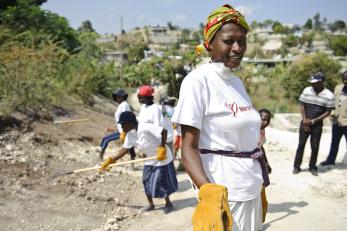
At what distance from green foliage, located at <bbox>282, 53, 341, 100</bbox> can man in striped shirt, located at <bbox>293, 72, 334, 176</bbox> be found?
1557cm

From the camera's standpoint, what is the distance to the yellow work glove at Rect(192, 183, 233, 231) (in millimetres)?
1486

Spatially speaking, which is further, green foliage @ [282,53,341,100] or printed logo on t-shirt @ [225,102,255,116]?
green foliage @ [282,53,341,100]

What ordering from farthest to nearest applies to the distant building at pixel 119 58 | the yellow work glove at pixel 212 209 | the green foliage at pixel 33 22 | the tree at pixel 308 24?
the tree at pixel 308 24 < the distant building at pixel 119 58 < the green foliage at pixel 33 22 < the yellow work glove at pixel 212 209

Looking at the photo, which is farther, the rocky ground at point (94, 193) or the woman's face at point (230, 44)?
the rocky ground at point (94, 193)

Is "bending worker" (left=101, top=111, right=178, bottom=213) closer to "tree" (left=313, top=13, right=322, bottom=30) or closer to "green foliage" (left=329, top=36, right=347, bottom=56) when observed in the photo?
"green foliage" (left=329, top=36, right=347, bottom=56)

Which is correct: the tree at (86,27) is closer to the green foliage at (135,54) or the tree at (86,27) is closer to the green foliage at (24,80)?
the green foliage at (135,54)

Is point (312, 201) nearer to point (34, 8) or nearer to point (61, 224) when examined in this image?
point (61, 224)

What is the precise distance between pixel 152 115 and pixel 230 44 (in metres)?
2.79

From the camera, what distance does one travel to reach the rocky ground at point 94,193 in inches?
160

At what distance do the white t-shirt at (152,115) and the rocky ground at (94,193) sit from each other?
1139 millimetres

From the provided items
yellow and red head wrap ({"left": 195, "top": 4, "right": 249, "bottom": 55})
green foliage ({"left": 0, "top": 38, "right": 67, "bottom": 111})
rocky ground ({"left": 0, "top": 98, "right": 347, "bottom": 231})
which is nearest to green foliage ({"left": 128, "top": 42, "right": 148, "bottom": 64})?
green foliage ({"left": 0, "top": 38, "right": 67, "bottom": 111})

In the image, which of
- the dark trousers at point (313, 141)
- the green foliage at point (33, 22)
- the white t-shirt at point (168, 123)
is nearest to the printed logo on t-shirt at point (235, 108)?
the white t-shirt at point (168, 123)

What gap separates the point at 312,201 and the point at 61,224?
→ 10.1 feet

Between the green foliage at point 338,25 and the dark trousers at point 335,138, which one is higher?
the green foliage at point 338,25
